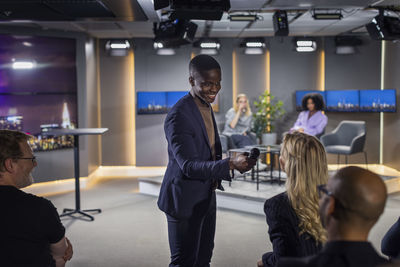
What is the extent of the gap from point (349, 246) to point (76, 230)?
4446 mm

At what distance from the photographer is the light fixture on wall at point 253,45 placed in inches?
339

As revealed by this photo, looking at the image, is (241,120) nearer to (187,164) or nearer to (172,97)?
(172,97)

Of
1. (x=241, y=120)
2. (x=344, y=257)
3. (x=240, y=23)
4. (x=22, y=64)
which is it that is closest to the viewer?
(x=344, y=257)

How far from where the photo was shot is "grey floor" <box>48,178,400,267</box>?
163 inches

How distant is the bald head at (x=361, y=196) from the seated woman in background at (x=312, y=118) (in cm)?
659

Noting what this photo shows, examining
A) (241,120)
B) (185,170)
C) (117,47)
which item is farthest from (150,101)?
(185,170)

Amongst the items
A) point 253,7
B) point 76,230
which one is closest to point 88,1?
point 253,7

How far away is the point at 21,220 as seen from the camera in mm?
1840

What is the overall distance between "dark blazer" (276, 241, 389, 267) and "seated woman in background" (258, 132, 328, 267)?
82 centimetres

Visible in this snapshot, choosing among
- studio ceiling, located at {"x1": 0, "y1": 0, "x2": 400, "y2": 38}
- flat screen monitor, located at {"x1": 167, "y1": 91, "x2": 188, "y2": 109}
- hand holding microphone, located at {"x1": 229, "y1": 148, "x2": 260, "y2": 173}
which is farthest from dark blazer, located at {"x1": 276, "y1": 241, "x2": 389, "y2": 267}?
flat screen monitor, located at {"x1": 167, "y1": 91, "x2": 188, "y2": 109}

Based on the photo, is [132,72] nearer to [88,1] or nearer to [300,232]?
[88,1]

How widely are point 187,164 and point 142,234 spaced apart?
296 cm

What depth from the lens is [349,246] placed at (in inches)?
44.7

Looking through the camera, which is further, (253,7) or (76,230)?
(253,7)
